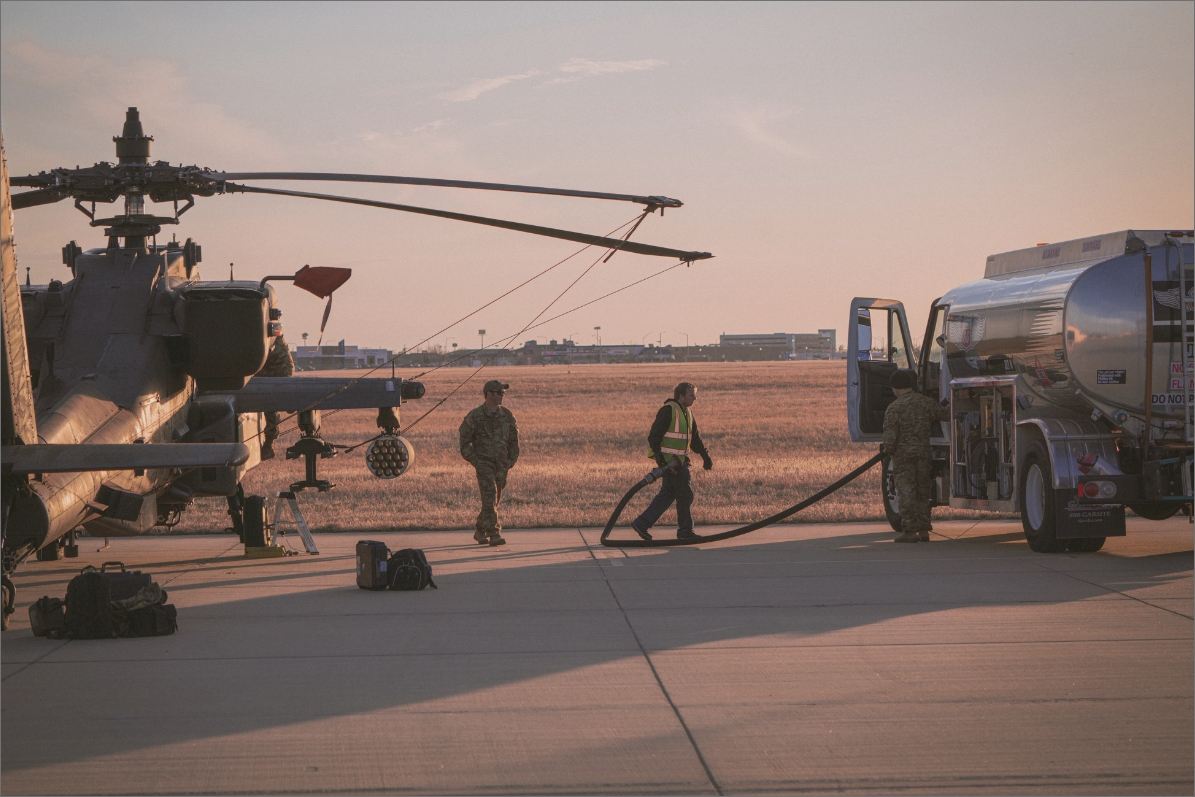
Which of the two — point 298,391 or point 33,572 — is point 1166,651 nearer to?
point 298,391

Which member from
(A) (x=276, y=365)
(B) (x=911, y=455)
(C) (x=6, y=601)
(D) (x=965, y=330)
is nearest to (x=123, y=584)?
(C) (x=6, y=601)

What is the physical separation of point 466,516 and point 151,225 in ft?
20.9

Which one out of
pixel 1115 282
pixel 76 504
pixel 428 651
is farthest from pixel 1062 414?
pixel 76 504

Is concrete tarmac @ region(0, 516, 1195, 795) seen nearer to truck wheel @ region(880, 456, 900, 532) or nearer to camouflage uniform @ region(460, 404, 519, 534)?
camouflage uniform @ region(460, 404, 519, 534)

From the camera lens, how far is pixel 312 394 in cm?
1348

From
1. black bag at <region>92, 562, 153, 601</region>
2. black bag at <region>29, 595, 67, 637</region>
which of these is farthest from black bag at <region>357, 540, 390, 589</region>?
black bag at <region>29, 595, 67, 637</region>

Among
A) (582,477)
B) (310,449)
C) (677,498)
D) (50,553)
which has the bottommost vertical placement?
(582,477)

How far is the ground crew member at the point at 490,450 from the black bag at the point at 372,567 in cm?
294

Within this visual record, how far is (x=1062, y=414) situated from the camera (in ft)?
40.7

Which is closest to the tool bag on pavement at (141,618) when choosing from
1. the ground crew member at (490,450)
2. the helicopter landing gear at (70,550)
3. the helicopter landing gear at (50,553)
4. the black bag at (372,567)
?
the black bag at (372,567)

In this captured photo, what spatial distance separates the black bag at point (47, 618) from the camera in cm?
858

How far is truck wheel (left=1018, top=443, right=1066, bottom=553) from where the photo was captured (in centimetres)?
1194

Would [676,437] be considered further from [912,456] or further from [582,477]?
[582,477]

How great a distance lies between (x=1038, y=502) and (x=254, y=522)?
855 centimetres
